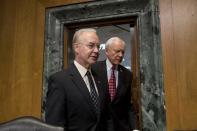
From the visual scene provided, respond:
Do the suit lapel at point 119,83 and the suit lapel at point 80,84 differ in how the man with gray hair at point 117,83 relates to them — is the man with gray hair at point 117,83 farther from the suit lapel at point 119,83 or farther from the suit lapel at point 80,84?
the suit lapel at point 80,84

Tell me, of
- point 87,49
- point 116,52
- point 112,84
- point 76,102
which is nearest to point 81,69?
point 87,49

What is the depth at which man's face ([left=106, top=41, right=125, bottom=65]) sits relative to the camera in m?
2.56

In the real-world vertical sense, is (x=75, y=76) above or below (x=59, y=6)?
below

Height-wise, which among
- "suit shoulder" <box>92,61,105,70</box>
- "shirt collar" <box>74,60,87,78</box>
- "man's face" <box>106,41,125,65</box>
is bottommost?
"shirt collar" <box>74,60,87,78</box>

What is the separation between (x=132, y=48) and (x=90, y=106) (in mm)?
889

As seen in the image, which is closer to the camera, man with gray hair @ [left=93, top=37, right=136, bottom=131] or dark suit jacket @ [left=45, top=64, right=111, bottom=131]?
dark suit jacket @ [left=45, top=64, right=111, bottom=131]

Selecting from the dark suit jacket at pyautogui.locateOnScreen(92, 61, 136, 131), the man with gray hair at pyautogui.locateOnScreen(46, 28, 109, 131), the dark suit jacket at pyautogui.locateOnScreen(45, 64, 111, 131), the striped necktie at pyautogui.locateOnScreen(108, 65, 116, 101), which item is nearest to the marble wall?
the dark suit jacket at pyautogui.locateOnScreen(92, 61, 136, 131)

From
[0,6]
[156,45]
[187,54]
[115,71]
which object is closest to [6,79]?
[0,6]

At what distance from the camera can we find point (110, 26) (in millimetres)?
2559

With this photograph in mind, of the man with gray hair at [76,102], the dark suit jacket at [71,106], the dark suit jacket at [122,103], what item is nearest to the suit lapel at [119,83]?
the dark suit jacket at [122,103]

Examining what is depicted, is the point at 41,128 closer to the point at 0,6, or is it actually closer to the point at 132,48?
the point at 132,48

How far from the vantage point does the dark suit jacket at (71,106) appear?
168 centimetres

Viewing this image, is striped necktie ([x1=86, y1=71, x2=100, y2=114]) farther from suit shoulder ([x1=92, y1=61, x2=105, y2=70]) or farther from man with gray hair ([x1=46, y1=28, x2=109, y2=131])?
suit shoulder ([x1=92, y1=61, x2=105, y2=70])

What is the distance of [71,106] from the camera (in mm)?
1717
